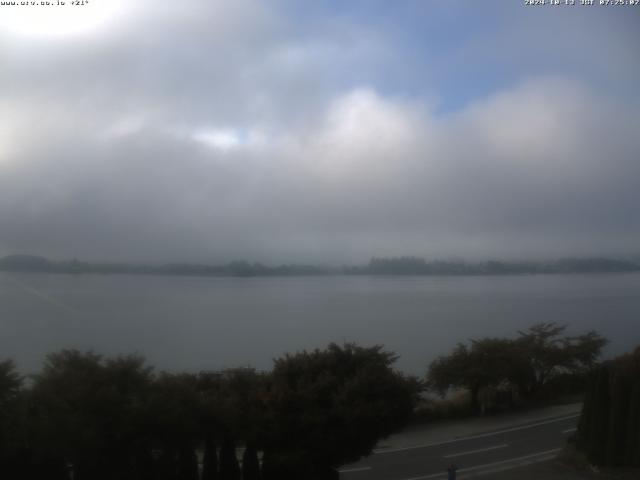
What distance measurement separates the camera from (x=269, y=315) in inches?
1527

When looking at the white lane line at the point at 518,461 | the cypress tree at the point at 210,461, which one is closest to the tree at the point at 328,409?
the cypress tree at the point at 210,461

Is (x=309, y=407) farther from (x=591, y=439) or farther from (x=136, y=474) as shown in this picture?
(x=591, y=439)

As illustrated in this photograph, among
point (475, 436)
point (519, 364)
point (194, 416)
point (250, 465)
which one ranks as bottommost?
point (475, 436)

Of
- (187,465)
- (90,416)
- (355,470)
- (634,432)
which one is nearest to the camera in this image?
(90,416)

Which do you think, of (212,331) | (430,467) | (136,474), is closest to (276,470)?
(136,474)

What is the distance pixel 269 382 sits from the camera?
13.9 m

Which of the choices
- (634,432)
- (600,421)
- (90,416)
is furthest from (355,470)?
(90,416)

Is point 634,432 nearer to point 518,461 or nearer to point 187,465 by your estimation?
point 518,461

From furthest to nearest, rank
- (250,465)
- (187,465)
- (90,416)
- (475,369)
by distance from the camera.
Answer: (475,369)
(250,465)
(187,465)
(90,416)

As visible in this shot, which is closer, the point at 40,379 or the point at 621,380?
the point at 40,379

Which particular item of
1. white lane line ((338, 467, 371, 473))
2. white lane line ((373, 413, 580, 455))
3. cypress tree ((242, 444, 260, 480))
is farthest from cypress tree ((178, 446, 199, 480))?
white lane line ((373, 413, 580, 455))

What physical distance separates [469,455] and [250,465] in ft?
27.5

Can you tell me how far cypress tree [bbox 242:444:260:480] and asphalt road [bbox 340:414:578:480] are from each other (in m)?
4.35

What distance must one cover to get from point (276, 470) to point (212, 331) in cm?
1886
